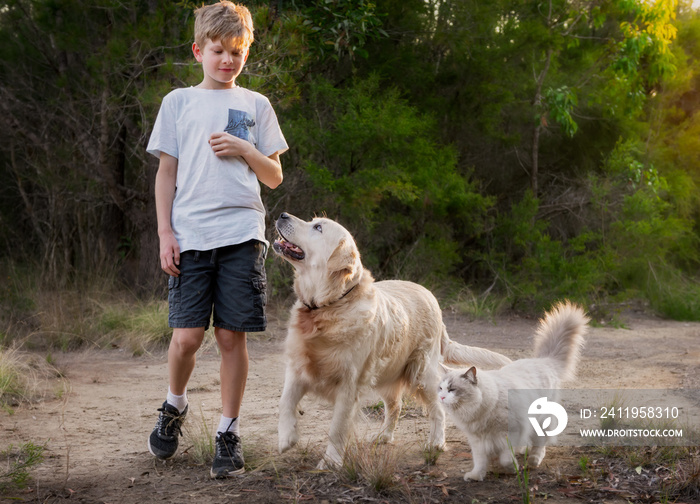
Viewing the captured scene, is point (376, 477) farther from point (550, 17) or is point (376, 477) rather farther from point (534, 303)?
point (550, 17)

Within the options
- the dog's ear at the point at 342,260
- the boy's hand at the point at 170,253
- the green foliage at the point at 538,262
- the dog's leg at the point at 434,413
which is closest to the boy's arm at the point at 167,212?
the boy's hand at the point at 170,253

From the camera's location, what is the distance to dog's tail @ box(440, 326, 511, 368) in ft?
13.6

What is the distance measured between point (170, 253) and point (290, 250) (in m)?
0.65

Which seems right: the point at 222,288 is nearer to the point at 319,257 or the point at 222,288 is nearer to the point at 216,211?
the point at 216,211

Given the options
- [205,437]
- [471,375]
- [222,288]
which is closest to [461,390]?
[471,375]

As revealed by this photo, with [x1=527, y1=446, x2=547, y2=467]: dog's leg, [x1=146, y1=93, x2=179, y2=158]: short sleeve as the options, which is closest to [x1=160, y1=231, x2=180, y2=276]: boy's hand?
[x1=146, y1=93, x2=179, y2=158]: short sleeve

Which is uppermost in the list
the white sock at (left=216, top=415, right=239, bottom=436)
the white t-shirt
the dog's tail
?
the white t-shirt

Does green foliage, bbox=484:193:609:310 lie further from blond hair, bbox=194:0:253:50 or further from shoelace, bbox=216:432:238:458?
blond hair, bbox=194:0:253:50

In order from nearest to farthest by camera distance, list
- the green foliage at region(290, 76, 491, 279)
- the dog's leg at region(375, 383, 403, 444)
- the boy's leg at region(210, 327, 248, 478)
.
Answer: the boy's leg at region(210, 327, 248, 478) → the dog's leg at region(375, 383, 403, 444) → the green foliage at region(290, 76, 491, 279)

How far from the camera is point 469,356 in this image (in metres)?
4.22

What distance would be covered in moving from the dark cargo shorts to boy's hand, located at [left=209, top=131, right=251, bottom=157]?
44 centimetres

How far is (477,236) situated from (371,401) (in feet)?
19.4

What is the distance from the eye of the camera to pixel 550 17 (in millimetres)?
10039

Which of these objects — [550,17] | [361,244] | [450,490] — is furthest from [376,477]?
[550,17]
